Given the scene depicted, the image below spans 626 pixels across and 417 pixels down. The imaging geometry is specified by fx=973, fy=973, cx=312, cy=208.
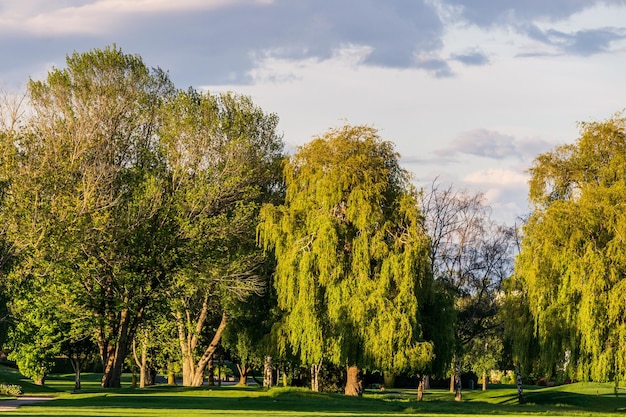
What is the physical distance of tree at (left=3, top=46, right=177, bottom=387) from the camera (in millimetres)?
36625

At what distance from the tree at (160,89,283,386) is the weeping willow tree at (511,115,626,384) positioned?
14697 mm

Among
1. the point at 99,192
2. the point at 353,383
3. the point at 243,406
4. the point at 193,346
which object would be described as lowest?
the point at 243,406

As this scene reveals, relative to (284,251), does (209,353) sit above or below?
below

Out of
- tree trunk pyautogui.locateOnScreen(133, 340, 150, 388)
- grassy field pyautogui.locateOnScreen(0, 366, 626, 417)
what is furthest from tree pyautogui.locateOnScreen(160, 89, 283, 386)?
grassy field pyautogui.locateOnScreen(0, 366, 626, 417)

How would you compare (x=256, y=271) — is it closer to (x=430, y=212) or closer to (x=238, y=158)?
(x=238, y=158)

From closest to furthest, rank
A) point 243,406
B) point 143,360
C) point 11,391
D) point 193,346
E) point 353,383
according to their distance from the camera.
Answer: point 243,406
point 11,391
point 353,383
point 193,346
point 143,360

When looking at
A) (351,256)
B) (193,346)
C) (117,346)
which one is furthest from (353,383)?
(117,346)

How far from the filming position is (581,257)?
4631 cm

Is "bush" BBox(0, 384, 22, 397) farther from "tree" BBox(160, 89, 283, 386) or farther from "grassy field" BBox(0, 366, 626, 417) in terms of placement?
"tree" BBox(160, 89, 283, 386)

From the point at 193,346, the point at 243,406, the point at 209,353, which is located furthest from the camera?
the point at 209,353

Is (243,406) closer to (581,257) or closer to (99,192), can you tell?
(99,192)

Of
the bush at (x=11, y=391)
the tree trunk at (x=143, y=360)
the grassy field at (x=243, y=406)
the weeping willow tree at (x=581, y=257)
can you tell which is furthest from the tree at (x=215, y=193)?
the weeping willow tree at (x=581, y=257)

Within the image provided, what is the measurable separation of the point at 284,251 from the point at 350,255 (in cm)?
362

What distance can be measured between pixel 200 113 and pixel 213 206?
804 cm
